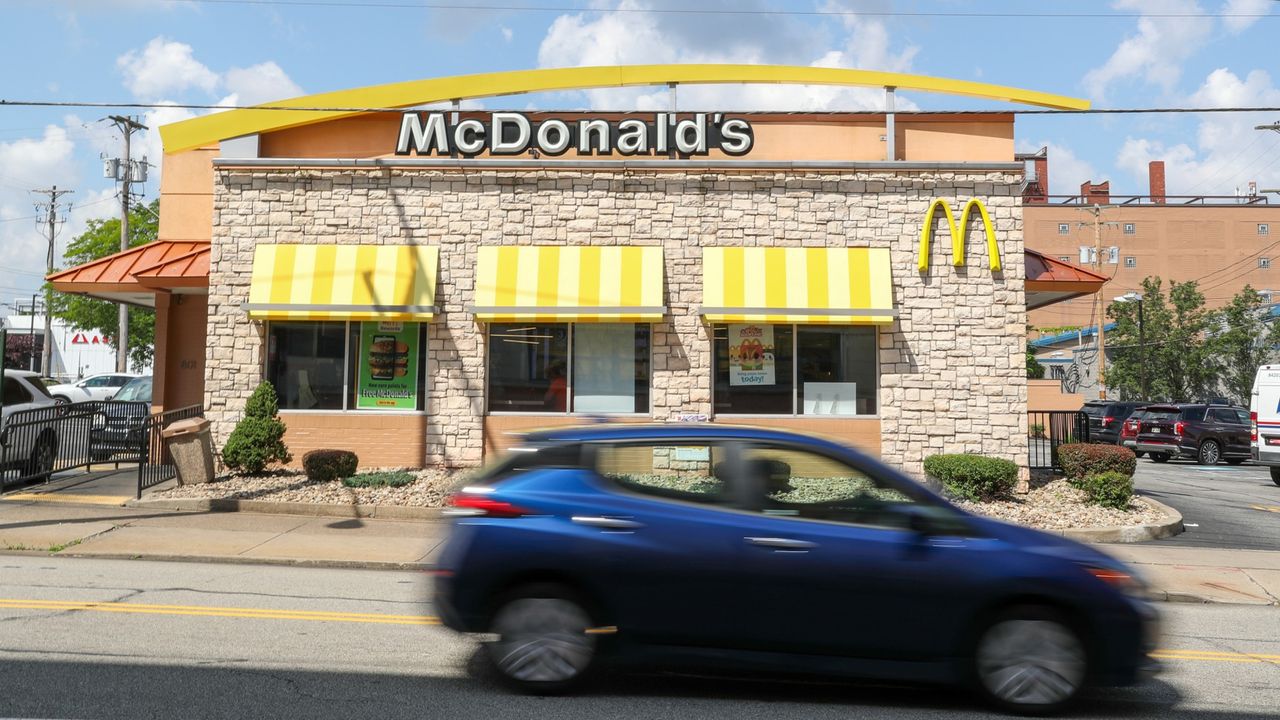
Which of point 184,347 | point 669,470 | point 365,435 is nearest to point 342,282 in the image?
point 365,435

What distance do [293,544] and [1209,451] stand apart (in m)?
27.0

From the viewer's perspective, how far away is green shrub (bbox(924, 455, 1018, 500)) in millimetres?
14000

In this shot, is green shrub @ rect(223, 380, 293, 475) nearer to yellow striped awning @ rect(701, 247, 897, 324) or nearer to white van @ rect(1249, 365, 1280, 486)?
yellow striped awning @ rect(701, 247, 897, 324)

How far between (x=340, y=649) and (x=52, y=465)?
1140cm

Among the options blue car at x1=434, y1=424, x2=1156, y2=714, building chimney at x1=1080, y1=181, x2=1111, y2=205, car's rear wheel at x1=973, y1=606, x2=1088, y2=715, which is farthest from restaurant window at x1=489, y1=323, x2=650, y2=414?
building chimney at x1=1080, y1=181, x2=1111, y2=205

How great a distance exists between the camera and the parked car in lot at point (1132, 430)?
28422 mm

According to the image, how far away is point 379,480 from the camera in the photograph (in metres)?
14.3

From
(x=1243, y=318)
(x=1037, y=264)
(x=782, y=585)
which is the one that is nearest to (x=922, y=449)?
(x=1037, y=264)

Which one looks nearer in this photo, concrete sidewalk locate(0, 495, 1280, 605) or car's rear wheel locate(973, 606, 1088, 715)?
car's rear wheel locate(973, 606, 1088, 715)

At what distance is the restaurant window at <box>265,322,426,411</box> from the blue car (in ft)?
34.4

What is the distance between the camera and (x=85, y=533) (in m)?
11.5

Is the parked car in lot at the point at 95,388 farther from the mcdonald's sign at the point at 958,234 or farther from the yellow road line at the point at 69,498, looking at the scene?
the mcdonald's sign at the point at 958,234

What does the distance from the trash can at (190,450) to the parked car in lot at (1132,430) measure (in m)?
25.8

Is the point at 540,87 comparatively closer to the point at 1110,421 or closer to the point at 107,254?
the point at 1110,421
